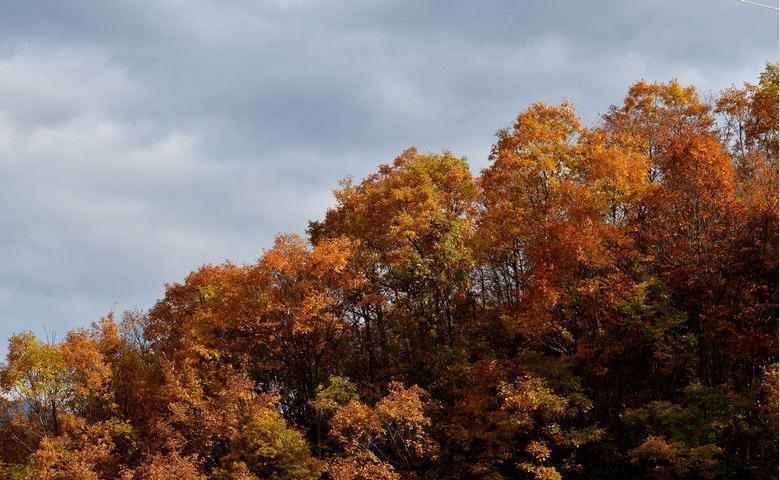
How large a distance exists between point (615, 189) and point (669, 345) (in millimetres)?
8164

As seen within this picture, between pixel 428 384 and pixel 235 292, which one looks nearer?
pixel 428 384

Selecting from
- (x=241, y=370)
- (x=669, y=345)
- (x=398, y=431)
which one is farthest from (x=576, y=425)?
(x=241, y=370)

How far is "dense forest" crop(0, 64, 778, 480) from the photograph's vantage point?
28062mm

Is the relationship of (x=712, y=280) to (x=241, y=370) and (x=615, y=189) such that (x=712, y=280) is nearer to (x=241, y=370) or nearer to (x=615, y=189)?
(x=615, y=189)

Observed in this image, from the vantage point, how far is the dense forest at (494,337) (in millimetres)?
28062

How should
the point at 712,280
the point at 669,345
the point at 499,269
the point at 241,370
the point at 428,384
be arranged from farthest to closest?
the point at 499,269 → the point at 241,370 → the point at 428,384 → the point at 669,345 → the point at 712,280

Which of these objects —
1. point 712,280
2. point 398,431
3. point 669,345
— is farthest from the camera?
point 398,431

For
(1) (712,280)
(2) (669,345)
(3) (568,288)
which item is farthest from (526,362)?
(1) (712,280)

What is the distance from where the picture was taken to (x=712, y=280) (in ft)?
91.7

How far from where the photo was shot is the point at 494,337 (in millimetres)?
38438

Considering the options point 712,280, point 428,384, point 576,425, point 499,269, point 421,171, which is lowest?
point 576,425

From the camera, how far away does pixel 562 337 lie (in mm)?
33344

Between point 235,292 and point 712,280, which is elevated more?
point 235,292

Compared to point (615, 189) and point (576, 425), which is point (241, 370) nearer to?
point (576, 425)
